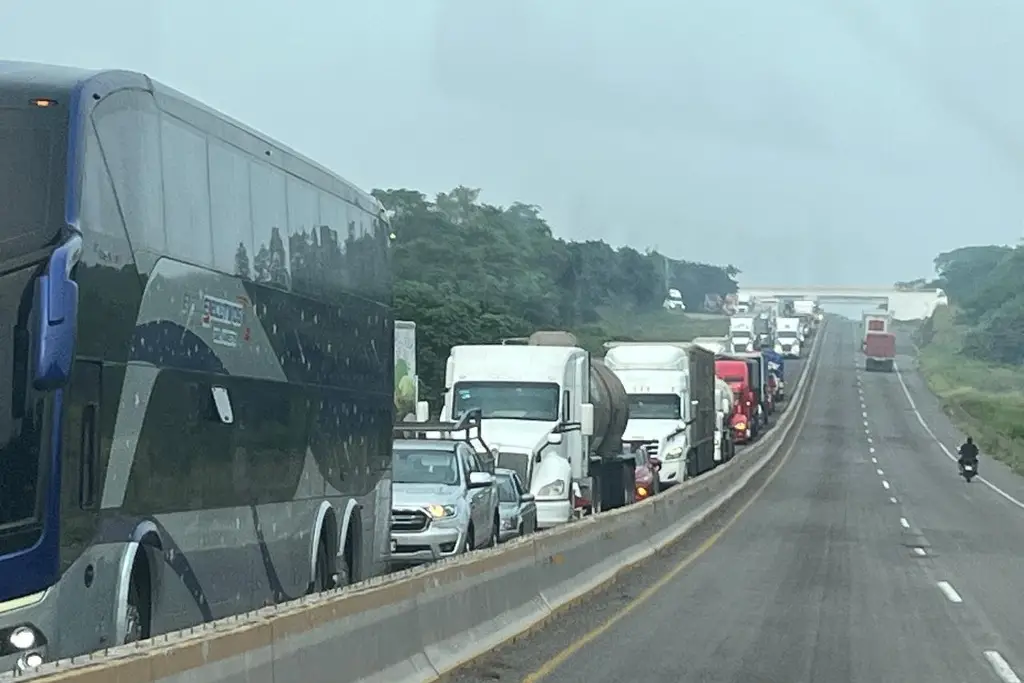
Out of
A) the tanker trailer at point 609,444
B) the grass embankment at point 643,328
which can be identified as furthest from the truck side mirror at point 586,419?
the grass embankment at point 643,328

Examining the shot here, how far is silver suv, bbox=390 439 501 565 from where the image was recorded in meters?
20.9

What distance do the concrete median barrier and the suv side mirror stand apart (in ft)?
4.81

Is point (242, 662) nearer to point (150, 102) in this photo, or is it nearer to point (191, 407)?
point (191, 407)

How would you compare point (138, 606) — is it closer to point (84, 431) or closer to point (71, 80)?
point (84, 431)

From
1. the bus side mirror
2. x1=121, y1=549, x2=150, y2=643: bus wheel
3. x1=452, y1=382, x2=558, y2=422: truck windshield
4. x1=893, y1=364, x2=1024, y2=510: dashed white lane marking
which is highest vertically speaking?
the bus side mirror

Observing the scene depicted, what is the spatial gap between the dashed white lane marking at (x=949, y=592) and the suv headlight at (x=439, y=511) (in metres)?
6.24

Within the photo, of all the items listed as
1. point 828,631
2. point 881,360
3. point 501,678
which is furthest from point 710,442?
point 881,360

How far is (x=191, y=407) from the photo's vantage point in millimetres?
10984

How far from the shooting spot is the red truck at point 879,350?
127m

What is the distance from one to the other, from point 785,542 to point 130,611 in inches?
841

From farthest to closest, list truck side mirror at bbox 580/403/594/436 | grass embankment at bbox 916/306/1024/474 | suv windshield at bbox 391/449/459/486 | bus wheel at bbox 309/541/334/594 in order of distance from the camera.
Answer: grass embankment at bbox 916/306/1024/474
truck side mirror at bbox 580/403/594/436
suv windshield at bbox 391/449/459/486
bus wheel at bbox 309/541/334/594

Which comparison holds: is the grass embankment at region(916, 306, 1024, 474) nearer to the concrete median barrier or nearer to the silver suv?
the silver suv

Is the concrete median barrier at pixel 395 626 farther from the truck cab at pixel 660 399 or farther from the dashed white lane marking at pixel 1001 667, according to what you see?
the truck cab at pixel 660 399

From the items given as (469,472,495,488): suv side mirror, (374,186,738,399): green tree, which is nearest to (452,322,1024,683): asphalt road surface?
(469,472,495,488): suv side mirror
